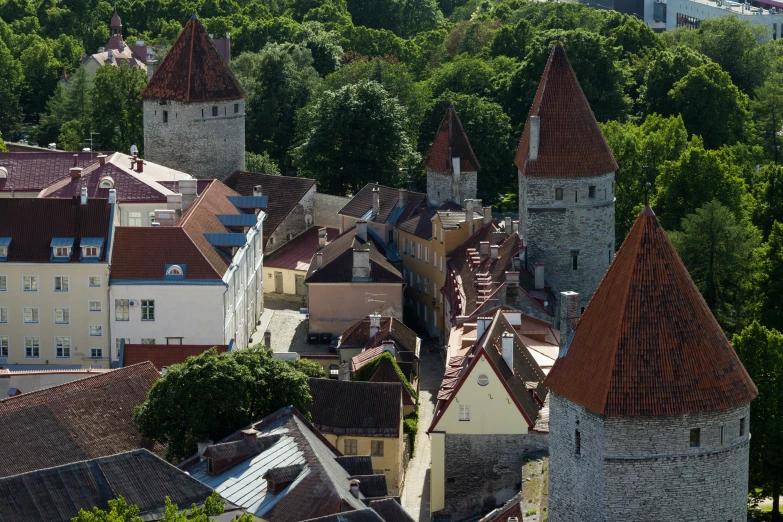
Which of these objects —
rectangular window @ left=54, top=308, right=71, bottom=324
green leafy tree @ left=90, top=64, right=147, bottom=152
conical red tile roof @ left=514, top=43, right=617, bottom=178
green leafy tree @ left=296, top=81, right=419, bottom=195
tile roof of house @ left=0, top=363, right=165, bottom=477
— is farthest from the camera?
green leafy tree @ left=90, top=64, right=147, bottom=152

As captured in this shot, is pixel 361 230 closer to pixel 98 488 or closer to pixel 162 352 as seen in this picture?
pixel 162 352

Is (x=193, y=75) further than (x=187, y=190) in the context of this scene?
Yes

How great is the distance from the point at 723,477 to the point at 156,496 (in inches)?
529

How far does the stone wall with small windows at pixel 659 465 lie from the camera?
52.3 metres

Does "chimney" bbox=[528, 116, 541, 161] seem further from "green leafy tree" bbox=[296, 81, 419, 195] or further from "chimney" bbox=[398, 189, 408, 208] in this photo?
"green leafy tree" bbox=[296, 81, 419, 195]

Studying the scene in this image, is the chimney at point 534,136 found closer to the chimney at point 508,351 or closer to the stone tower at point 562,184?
the stone tower at point 562,184

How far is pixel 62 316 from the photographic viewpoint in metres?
78.4

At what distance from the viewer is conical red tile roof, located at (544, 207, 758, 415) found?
52.1m

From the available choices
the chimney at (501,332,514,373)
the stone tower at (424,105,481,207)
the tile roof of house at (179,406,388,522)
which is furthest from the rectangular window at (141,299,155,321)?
the stone tower at (424,105,481,207)

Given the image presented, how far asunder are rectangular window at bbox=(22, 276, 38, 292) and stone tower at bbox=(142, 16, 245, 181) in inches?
881

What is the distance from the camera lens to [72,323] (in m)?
78.2

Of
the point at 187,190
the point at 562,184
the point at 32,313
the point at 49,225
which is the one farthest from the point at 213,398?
the point at 187,190

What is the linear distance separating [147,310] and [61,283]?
3.20m

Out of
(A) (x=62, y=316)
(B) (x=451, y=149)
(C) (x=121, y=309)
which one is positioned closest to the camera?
(C) (x=121, y=309)
